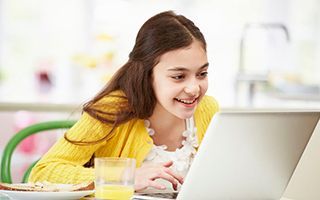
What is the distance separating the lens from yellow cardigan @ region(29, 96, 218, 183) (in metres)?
1.85

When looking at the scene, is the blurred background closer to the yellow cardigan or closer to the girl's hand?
the yellow cardigan

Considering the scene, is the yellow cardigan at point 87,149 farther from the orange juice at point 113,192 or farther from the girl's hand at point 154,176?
the orange juice at point 113,192

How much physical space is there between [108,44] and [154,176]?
14.2 ft

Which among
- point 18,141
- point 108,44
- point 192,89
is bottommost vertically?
point 108,44

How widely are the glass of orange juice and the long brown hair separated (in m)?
0.57

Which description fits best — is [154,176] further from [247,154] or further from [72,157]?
[72,157]

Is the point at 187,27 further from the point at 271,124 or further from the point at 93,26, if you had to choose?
the point at 93,26

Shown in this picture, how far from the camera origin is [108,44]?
5848mm

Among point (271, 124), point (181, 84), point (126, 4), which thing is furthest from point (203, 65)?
point (126, 4)

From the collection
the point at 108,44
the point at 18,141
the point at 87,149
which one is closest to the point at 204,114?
the point at 87,149

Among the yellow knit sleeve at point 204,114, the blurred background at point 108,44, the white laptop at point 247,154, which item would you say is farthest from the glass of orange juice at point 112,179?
the blurred background at point 108,44

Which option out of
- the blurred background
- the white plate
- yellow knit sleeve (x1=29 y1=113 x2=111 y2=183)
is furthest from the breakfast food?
the blurred background

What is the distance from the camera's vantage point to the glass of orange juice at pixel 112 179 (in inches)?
55.7

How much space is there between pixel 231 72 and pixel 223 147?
4.77 metres
